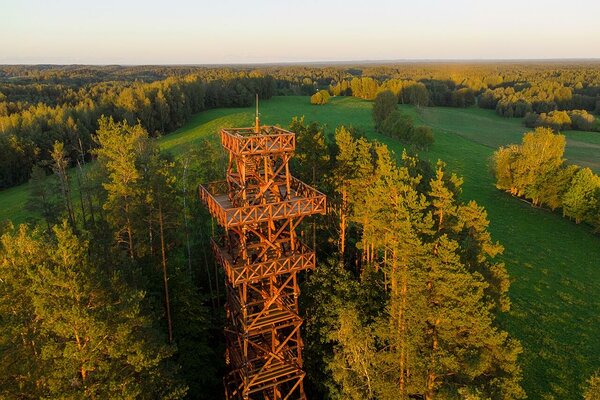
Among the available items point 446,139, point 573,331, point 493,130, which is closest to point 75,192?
point 573,331

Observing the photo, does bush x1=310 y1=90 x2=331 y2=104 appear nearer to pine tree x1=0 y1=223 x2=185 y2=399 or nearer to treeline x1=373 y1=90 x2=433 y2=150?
treeline x1=373 y1=90 x2=433 y2=150

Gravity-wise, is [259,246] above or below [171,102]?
below

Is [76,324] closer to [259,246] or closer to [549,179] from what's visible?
[259,246]

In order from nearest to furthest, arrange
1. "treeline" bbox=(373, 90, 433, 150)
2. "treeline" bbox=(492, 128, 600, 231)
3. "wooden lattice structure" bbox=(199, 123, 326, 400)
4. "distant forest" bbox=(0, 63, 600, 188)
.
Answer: "wooden lattice structure" bbox=(199, 123, 326, 400) < "treeline" bbox=(492, 128, 600, 231) < "distant forest" bbox=(0, 63, 600, 188) < "treeline" bbox=(373, 90, 433, 150)

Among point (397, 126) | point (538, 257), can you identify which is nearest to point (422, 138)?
point (397, 126)

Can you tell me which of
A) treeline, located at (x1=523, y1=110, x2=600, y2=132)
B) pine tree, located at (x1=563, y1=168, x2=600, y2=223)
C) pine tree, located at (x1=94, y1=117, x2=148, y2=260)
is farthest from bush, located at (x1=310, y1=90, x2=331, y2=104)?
pine tree, located at (x1=94, y1=117, x2=148, y2=260)

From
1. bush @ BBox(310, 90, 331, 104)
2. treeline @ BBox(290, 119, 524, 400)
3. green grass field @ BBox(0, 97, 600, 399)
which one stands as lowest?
green grass field @ BBox(0, 97, 600, 399)
